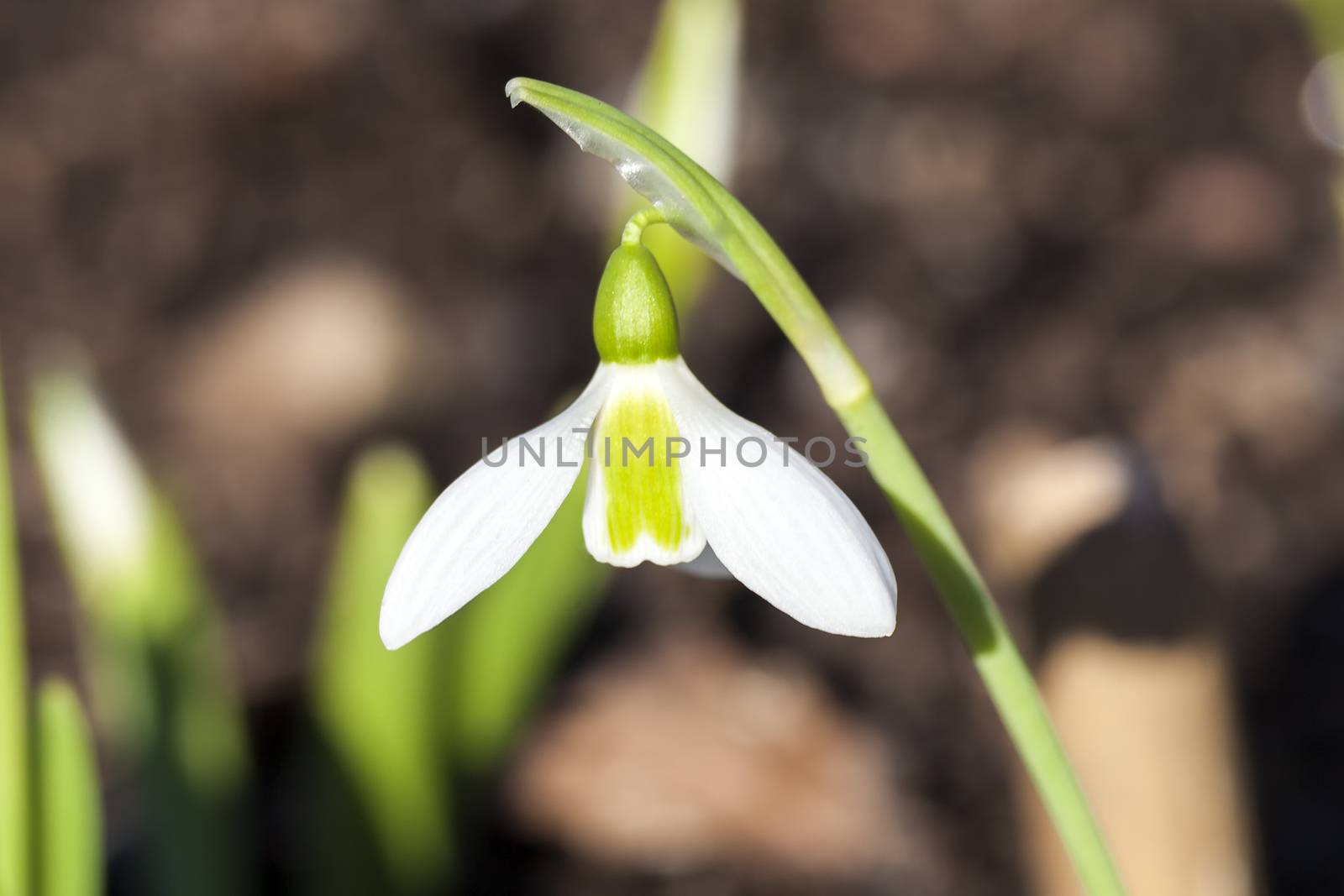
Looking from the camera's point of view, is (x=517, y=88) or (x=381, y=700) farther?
(x=381, y=700)

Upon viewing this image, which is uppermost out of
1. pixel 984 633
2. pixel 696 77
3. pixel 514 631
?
pixel 696 77

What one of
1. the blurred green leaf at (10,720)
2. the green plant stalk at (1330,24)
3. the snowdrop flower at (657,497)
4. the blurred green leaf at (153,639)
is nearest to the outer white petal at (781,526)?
the snowdrop flower at (657,497)

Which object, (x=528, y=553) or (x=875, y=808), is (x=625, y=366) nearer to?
(x=528, y=553)

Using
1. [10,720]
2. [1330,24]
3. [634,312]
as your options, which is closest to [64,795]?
[10,720]

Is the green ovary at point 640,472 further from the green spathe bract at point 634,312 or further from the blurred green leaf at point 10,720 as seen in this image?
the blurred green leaf at point 10,720

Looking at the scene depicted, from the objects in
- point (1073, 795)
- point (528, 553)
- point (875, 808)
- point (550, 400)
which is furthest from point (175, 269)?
point (1073, 795)

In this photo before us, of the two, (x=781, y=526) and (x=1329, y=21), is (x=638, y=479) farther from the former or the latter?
(x=1329, y=21)
